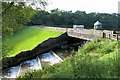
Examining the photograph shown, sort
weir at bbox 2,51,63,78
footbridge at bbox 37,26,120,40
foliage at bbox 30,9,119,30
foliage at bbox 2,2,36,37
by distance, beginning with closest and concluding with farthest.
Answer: foliage at bbox 2,2,36,37, weir at bbox 2,51,63,78, footbridge at bbox 37,26,120,40, foliage at bbox 30,9,119,30

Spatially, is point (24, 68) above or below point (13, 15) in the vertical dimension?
below

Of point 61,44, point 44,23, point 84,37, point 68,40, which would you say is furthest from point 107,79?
point 44,23

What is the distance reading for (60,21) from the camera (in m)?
73.1

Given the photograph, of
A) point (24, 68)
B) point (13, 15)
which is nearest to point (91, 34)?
A: point (24, 68)

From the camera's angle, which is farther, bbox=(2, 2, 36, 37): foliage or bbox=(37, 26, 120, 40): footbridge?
bbox=(37, 26, 120, 40): footbridge

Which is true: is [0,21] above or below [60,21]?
above

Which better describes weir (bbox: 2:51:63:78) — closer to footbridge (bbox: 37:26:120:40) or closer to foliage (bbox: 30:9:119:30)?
footbridge (bbox: 37:26:120:40)

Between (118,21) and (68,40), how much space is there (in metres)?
32.8

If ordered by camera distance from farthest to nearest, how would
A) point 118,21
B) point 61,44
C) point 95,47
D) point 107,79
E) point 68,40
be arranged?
point 118,21
point 68,40
point 61,44
point 95,47
point 107,79

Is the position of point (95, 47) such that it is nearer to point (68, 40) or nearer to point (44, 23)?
point (68, 40)

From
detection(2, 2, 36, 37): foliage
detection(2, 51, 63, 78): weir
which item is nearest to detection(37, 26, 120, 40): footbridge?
detection(2, 51, 63, 78): weir

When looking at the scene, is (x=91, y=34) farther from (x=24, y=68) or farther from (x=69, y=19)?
(x=69, y=19)

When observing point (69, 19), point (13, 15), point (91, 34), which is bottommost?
point (69, 19)

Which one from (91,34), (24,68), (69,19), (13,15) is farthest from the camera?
(69,19)
